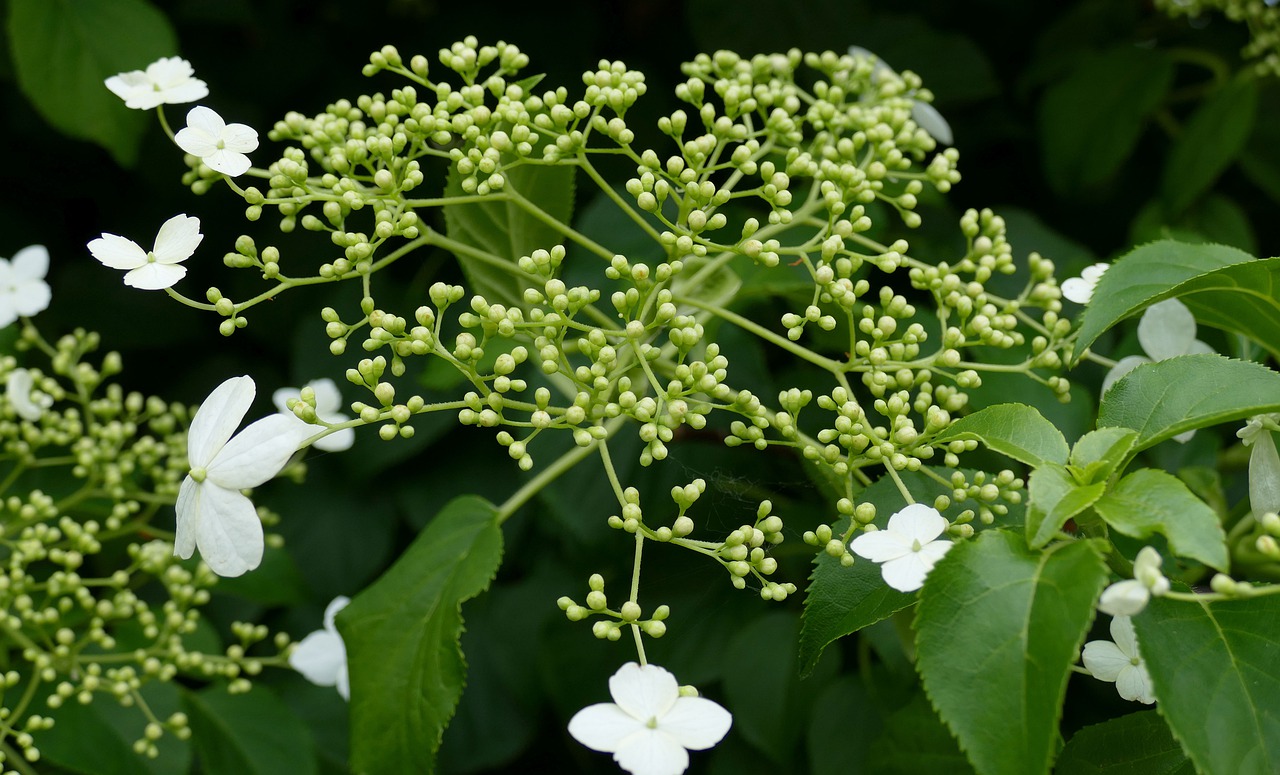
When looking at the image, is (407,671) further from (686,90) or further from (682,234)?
(686,90)

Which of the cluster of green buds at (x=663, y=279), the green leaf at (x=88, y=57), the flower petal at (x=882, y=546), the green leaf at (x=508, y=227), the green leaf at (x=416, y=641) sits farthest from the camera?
the green leaf at (x=88, y=57)

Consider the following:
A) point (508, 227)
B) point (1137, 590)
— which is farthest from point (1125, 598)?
point (508, 227)

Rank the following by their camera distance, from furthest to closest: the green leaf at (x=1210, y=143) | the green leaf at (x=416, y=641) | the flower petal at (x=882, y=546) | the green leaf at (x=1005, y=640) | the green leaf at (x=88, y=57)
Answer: the green leaf at (x=1210, y=143)
the green leaf at (x=88, y=57)
the green leaf at (x=416, y=641)
the flower petal at (x=882, y=546)
the green leaf at (x=1005, y=640)

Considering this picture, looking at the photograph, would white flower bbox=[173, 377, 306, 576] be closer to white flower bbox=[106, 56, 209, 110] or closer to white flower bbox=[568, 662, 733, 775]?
white flower bbox=[568, 662, 733, 775]

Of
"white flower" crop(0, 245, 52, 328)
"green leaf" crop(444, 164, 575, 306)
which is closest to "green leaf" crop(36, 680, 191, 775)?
"white flower" crop(0, 245, 52, 328)

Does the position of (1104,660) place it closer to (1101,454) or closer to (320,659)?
(1101,454)

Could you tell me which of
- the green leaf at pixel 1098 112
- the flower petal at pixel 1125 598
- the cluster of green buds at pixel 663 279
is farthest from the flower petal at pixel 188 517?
the green leaf at pixel 1098 112

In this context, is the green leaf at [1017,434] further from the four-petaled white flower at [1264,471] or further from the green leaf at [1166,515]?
the four-petaled white flower at [1264,471]
